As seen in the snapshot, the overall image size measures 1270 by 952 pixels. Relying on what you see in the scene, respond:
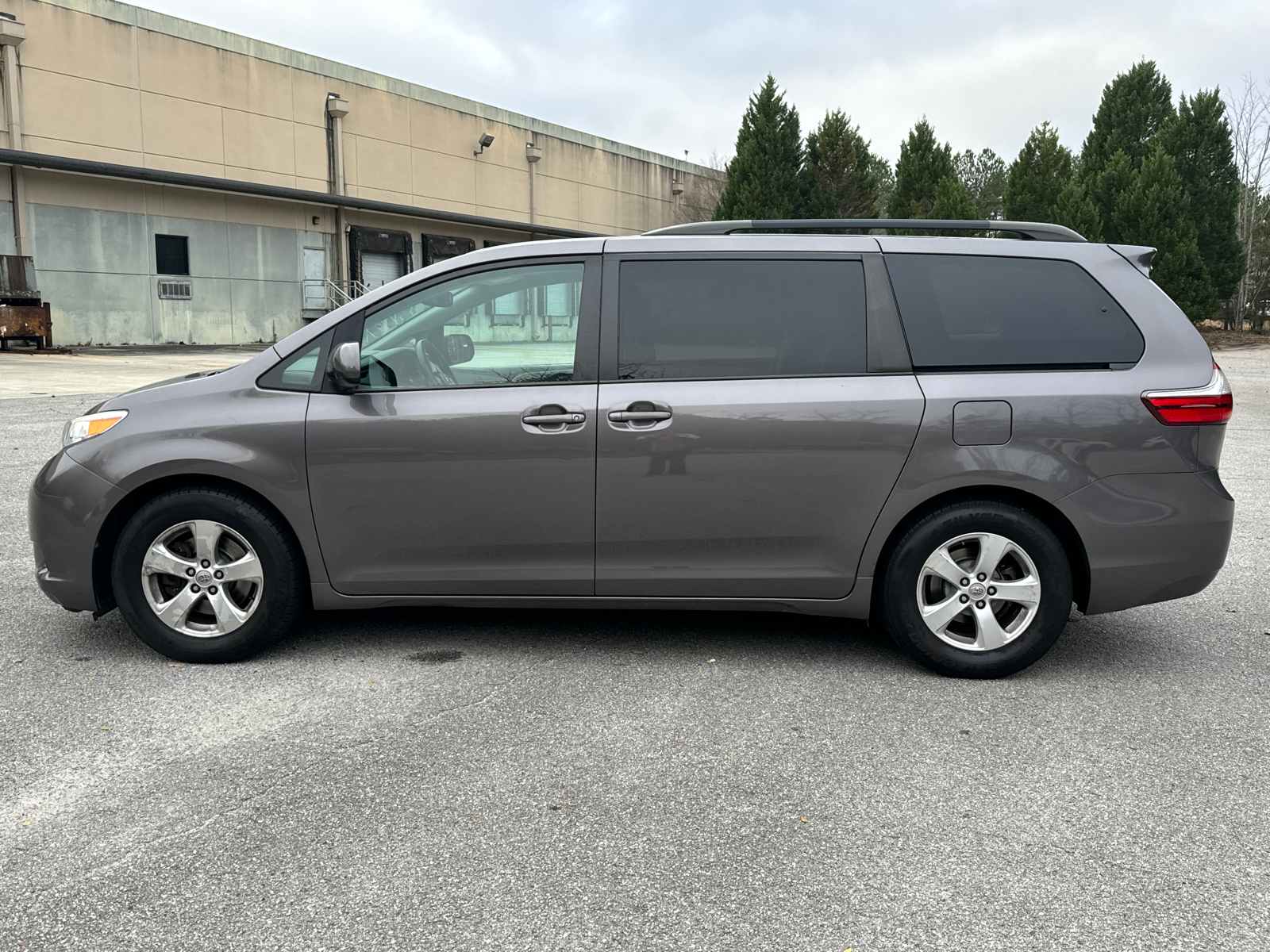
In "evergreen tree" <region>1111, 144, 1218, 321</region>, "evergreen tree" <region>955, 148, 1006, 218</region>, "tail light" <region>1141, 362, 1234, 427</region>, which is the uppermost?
"evergreen tree" <region>955, 148, 1006, 218</region>

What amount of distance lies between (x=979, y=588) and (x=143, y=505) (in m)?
3.37

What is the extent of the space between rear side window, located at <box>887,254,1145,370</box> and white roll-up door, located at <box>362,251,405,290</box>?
32.2m

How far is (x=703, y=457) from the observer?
4145 millimetres

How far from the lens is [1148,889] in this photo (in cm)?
268

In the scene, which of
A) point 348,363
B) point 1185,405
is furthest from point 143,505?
point 1185,405

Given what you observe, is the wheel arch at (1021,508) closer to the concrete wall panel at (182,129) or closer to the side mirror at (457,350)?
the side mirror at (457,350)

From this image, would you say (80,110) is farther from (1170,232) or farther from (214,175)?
(1170,232)

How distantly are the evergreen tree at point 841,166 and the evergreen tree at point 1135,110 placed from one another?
337 inches

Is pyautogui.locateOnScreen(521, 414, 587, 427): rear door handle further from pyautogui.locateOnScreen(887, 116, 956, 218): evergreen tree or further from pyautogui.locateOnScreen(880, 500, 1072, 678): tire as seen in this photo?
pyautogui.locateOnScreen(887, 116, 956, 218): evergreen tree

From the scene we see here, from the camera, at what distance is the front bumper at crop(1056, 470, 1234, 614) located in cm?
414

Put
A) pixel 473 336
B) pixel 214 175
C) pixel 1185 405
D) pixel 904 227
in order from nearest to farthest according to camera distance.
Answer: pixel 1185 405 → pixel 473 336 → pixel 904 227 → pixel 214 175

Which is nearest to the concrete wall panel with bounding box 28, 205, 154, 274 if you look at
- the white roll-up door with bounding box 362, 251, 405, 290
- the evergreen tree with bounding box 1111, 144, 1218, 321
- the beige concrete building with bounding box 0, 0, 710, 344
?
the beige concrete building with bounding box 0, 0, 710, 344

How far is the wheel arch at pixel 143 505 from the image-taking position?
4277 mm

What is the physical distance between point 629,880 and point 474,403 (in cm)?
210
